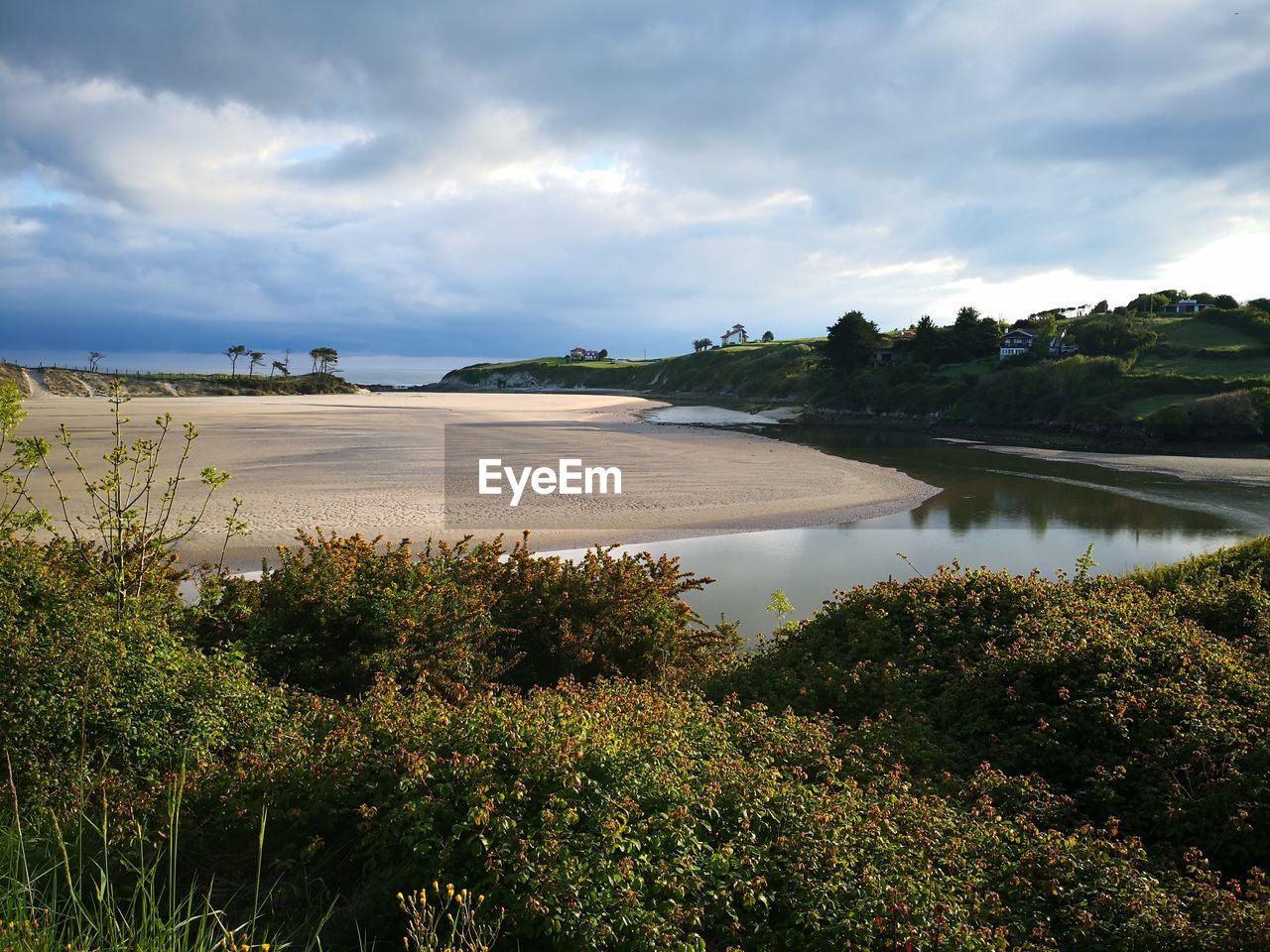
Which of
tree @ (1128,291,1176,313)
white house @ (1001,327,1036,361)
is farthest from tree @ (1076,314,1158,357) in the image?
tree @ (1128,291,1176,313)

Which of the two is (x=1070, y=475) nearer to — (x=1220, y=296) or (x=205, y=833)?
(x=205, y=833)

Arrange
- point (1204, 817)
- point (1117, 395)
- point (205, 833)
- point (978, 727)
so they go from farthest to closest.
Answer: point (1117, 395) < point (978, 727) < point (1204, 817) < point (205, 833)

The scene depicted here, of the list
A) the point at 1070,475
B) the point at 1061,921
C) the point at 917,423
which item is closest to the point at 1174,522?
the point at 1070,475

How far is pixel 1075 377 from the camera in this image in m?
53.4

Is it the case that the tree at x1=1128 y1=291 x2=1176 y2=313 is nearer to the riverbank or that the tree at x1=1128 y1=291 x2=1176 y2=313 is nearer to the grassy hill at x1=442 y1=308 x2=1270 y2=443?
the grassy hill at x1=442 y1=308 x2=1270 y2=443

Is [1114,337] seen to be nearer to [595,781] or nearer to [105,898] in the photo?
[595,781]

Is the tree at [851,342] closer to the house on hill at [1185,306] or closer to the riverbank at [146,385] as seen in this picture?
the house on hill at [1185,306]

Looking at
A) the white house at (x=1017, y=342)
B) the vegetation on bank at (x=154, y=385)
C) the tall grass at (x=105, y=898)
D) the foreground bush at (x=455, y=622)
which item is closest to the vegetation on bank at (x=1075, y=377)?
the white house at (x=1017, y=342)

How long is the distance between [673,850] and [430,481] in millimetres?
20730

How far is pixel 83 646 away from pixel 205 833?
5.43 feet

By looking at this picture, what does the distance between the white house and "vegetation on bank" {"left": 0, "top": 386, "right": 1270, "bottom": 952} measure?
229 feet

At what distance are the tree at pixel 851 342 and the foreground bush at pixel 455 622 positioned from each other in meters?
70.0

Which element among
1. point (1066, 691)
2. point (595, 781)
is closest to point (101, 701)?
point (595, 781)

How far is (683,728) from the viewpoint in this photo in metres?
4.69
